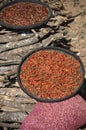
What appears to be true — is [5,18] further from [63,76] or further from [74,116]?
[74,116]

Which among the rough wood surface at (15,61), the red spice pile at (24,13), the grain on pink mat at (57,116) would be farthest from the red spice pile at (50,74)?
the red spice pile at (24,13)

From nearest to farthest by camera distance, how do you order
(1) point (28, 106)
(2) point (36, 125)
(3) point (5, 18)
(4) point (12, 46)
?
(2) point (36, 125), (1) point (28, 106), (4) point (12, 46), (3) point (5, 18)

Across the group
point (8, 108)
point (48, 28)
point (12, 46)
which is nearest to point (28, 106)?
point (8, 108)

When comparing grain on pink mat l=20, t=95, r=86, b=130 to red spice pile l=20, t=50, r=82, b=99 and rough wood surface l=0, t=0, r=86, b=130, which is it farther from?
rough wood surface l=0, t=0, r=86, b=130

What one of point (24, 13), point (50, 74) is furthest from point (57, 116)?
point (24, 13)

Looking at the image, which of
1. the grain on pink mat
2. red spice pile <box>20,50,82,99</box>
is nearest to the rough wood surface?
the grain on pink mat

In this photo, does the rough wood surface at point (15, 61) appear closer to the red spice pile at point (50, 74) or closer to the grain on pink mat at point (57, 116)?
the grain on pink mat at point (57, 116)
